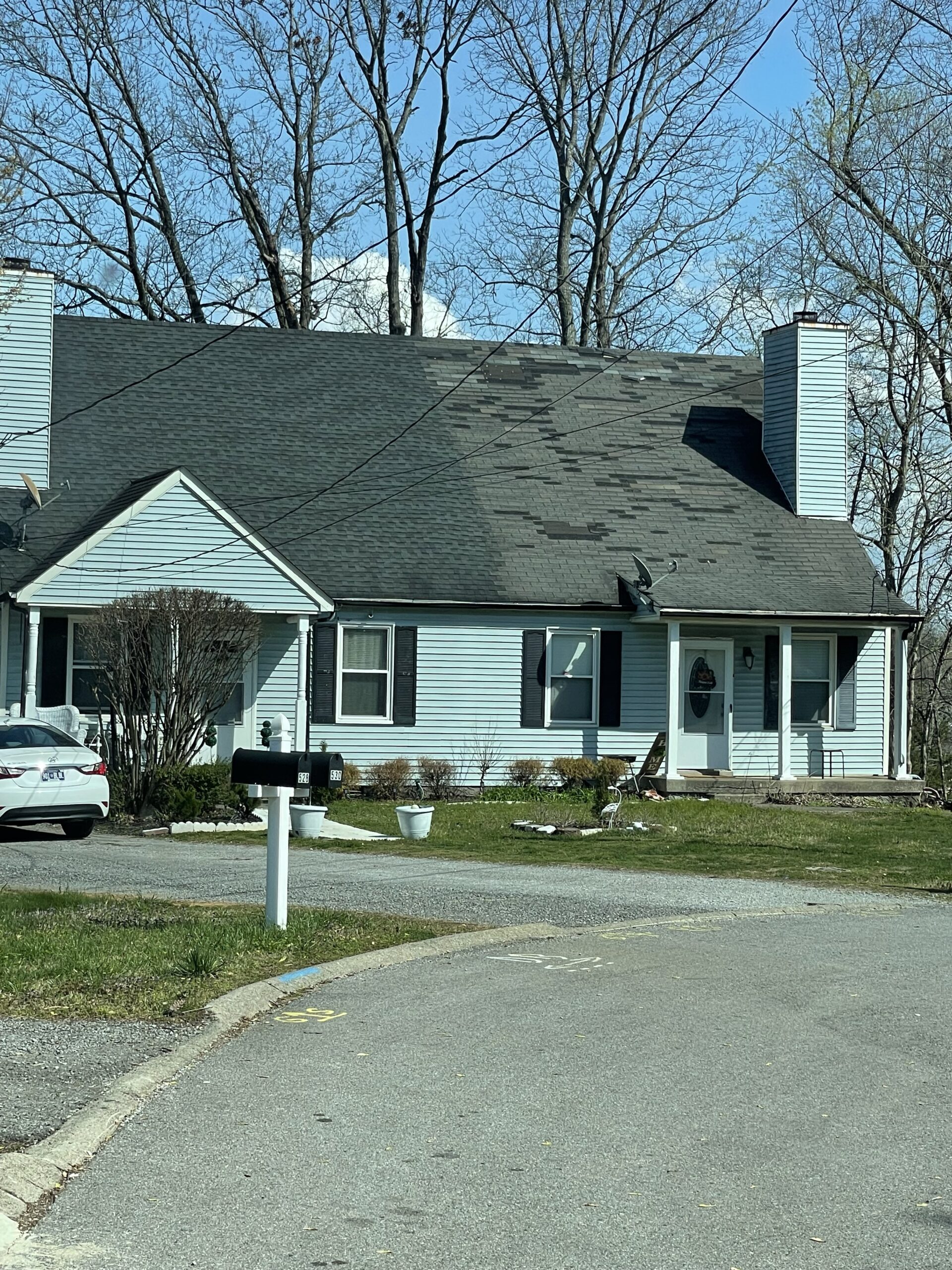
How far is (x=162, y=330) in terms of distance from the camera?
28969mm

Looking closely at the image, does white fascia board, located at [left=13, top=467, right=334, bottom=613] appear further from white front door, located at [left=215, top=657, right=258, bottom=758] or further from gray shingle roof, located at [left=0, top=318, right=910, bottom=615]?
white front door, located at [left=215, top=657, right=258, bottom=758]

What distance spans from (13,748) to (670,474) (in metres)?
15.0

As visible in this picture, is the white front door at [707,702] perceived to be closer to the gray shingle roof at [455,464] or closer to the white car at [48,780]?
the gray shingle roof at [455,464]

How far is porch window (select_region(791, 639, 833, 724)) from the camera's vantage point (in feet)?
88.2

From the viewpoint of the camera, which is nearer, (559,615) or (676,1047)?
(676,1047)

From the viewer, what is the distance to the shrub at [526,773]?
83.1 feet

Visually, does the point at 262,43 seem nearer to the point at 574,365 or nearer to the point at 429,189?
the point at 429,189

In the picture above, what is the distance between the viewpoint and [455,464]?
27.9 metres

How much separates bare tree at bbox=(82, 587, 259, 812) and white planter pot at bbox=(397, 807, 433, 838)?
11.2 ft

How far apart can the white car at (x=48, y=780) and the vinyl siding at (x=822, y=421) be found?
15.6m

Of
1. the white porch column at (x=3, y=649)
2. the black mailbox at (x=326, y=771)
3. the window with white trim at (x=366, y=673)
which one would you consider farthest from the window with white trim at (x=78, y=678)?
the black mailbox at (x=326, y=771)

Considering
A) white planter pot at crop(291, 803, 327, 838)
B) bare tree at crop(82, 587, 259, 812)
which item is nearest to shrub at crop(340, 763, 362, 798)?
bare tree at crop(82, 587, 259, 812)

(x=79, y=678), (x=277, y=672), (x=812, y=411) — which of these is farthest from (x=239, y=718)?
(x=812, y=411)

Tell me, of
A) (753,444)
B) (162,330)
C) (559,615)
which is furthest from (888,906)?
(162,330)
